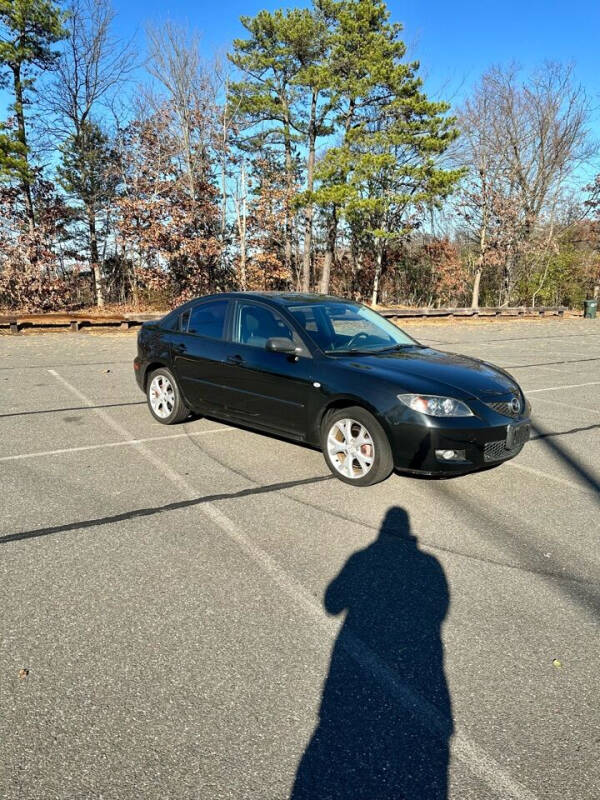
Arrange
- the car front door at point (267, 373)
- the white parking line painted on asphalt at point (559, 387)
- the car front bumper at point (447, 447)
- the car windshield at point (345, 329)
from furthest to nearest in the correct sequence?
1. the white parking line painted on asphalt at point (559, 387)
2. the car windshield at point (345, 329)
3. the car front door at point (267, 373)
4. the car front bumper at point (447, 447)

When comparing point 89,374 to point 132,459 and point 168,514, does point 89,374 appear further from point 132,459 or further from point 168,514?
point 168,514

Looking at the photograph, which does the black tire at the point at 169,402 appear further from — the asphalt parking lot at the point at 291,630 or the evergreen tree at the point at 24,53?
the evergreen tree at the point at 24,53

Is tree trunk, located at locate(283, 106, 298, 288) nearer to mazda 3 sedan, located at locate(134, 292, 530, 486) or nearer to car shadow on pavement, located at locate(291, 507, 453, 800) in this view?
mazda 3 sedan, located at locate(134, 292, 530, 486)

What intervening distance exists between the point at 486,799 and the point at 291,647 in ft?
3.34

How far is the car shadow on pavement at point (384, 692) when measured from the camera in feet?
6.30

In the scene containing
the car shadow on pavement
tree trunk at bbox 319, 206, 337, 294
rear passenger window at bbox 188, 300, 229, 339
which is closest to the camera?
the car shadow on pavement

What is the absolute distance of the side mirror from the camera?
4914 mm

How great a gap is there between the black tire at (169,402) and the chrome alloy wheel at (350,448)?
2142mm

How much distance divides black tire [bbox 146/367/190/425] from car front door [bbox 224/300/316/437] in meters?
0.99

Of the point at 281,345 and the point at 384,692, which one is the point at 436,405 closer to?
the point at 281,345

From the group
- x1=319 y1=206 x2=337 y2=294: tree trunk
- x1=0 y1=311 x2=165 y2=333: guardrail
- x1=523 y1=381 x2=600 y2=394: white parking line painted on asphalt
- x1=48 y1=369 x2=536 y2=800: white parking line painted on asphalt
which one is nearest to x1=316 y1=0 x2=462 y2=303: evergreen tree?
x1=319 y1=206 x2=337 y2=294: tree trunk

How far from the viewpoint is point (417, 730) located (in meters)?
2.14

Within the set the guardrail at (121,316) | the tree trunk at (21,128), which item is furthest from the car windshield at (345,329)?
the tree trunk at (21,128)

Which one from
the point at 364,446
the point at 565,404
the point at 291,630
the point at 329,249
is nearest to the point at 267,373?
the point at 364,446
